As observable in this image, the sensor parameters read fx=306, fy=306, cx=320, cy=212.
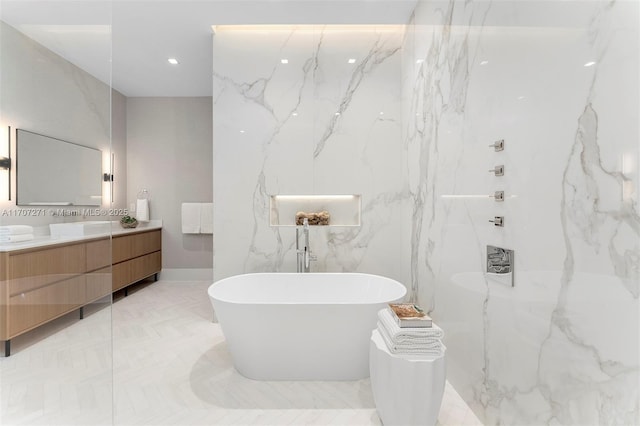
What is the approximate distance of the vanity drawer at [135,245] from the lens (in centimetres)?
346

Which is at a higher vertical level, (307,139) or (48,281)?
(307,139)

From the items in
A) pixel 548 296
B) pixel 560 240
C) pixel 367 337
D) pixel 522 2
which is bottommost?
pixel 367 337

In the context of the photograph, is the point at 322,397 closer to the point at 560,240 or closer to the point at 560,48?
the point at 560,240

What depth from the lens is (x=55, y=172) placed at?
4.16 ft

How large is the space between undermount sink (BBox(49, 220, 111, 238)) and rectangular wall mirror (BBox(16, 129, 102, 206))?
89 mm

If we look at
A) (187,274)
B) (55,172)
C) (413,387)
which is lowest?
(187,274)

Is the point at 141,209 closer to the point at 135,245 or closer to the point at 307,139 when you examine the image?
the point at 135,245

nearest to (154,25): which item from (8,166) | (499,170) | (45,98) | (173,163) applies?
(45,98)

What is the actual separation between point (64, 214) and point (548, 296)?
1955 millimetres

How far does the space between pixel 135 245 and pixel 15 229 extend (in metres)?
2.89

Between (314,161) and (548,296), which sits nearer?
(548,296)

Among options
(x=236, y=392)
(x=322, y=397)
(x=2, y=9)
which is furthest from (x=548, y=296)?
(x=2, y=9)

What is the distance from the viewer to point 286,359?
1939 millimetres

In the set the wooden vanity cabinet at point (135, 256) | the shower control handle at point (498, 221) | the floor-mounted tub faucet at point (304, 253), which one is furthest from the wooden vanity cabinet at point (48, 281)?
the wooden vanity cabinet at point (135, 256)
